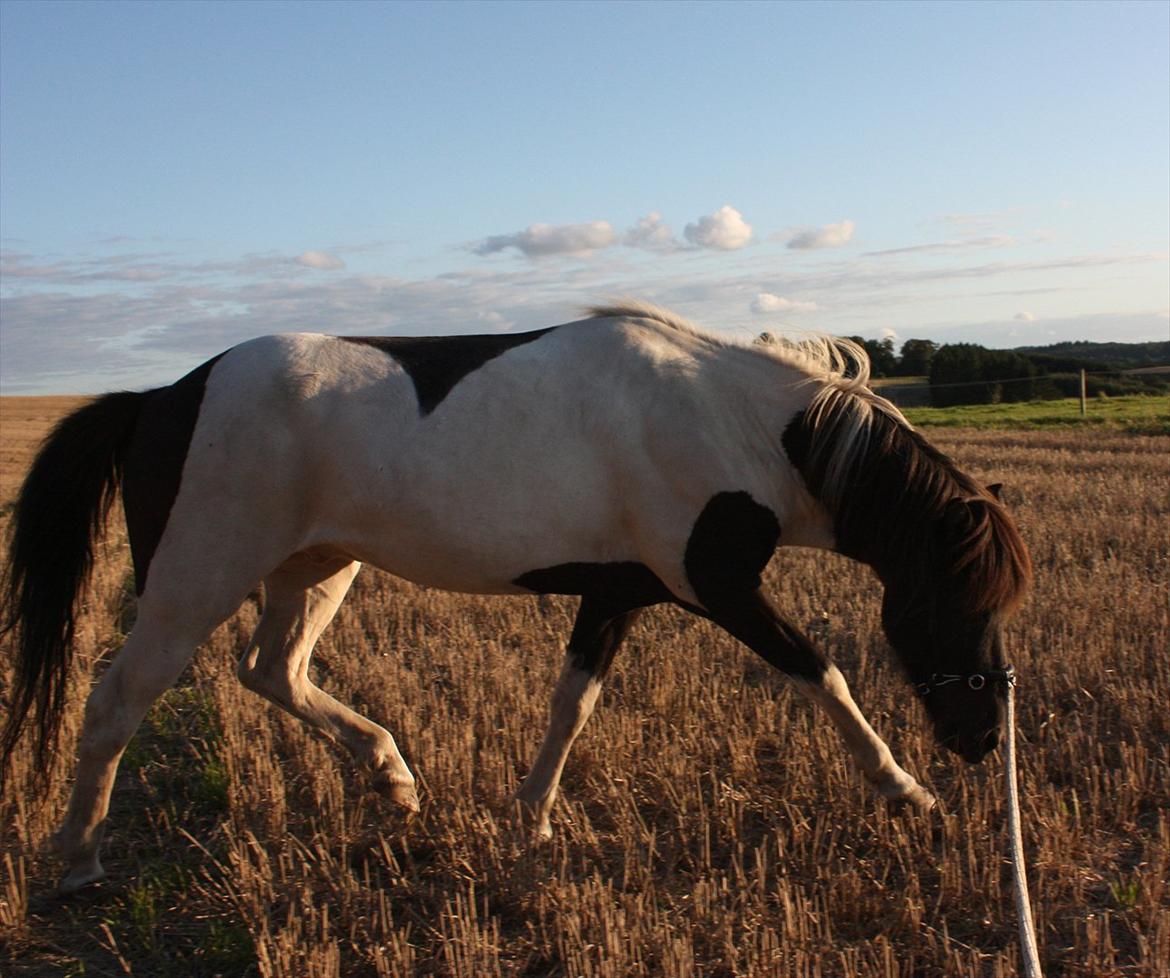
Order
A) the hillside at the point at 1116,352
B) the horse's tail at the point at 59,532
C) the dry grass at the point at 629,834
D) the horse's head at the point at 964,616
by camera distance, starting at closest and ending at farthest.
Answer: the dry grass at the point at 629,834 → the horse's head at the point at 964,616 → the horse's tail at the point at 59,532 → the hillside at the point at 1116,352

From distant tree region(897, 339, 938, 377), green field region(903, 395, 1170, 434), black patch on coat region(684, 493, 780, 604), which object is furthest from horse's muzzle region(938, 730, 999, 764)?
distant tree region(897, 339, 938, 377)

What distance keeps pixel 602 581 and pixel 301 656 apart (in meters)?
1.40

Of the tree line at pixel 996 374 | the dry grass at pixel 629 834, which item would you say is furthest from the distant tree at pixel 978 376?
the dry grass at pixel 629 834

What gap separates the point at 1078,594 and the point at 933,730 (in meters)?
3.24

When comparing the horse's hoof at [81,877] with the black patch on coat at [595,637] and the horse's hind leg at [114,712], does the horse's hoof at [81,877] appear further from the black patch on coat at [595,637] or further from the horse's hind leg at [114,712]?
the black patch on coat at [595,637]

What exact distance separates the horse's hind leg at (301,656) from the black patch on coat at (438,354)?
34.2 inches

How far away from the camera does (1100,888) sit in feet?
10.8

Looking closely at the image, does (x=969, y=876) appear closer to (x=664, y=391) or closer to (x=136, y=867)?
(x=664, y=391)

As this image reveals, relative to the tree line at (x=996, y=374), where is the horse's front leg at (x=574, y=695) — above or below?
below

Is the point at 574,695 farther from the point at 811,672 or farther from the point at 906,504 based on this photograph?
the point at 906,504

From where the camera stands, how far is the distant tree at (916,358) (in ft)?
138

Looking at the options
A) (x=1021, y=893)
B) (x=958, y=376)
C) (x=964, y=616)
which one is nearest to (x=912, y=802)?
(x=964, y=616)

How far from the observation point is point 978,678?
11.9ft

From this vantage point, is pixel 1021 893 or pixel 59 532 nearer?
pixel 1021 893
